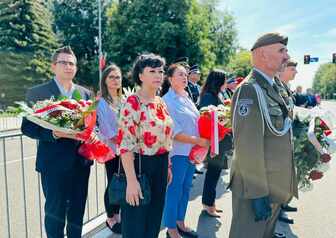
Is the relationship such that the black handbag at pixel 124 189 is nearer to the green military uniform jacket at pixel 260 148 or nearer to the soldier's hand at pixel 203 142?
the green military uniform jacket at pixel 260 148

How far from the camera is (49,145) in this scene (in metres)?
2.97

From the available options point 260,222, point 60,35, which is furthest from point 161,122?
point 60,35

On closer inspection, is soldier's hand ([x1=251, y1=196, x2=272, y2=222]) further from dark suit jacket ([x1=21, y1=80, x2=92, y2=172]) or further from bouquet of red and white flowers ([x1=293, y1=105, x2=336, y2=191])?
dark suit jacket ([x1=21, y1=80, x2=92, y2=172])

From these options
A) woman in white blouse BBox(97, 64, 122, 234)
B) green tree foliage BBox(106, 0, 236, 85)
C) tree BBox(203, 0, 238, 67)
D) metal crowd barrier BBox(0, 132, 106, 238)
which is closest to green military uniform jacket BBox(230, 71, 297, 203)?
woman in white blouse BBox(97, 64, 122, 234)

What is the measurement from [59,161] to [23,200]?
112 inches

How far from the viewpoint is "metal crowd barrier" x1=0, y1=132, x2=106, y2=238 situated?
12.8 ft

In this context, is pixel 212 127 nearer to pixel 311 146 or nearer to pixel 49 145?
pixel 311 146

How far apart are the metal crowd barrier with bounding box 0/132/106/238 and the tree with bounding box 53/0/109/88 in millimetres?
30484

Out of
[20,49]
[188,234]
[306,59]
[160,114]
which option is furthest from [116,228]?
[306,59]

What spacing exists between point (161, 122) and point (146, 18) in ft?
83.8

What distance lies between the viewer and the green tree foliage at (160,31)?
25641 mm

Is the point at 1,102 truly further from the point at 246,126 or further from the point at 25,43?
the point at 246,126

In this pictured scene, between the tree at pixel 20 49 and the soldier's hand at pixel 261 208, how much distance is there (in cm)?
3039

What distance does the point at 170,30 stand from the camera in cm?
2514
